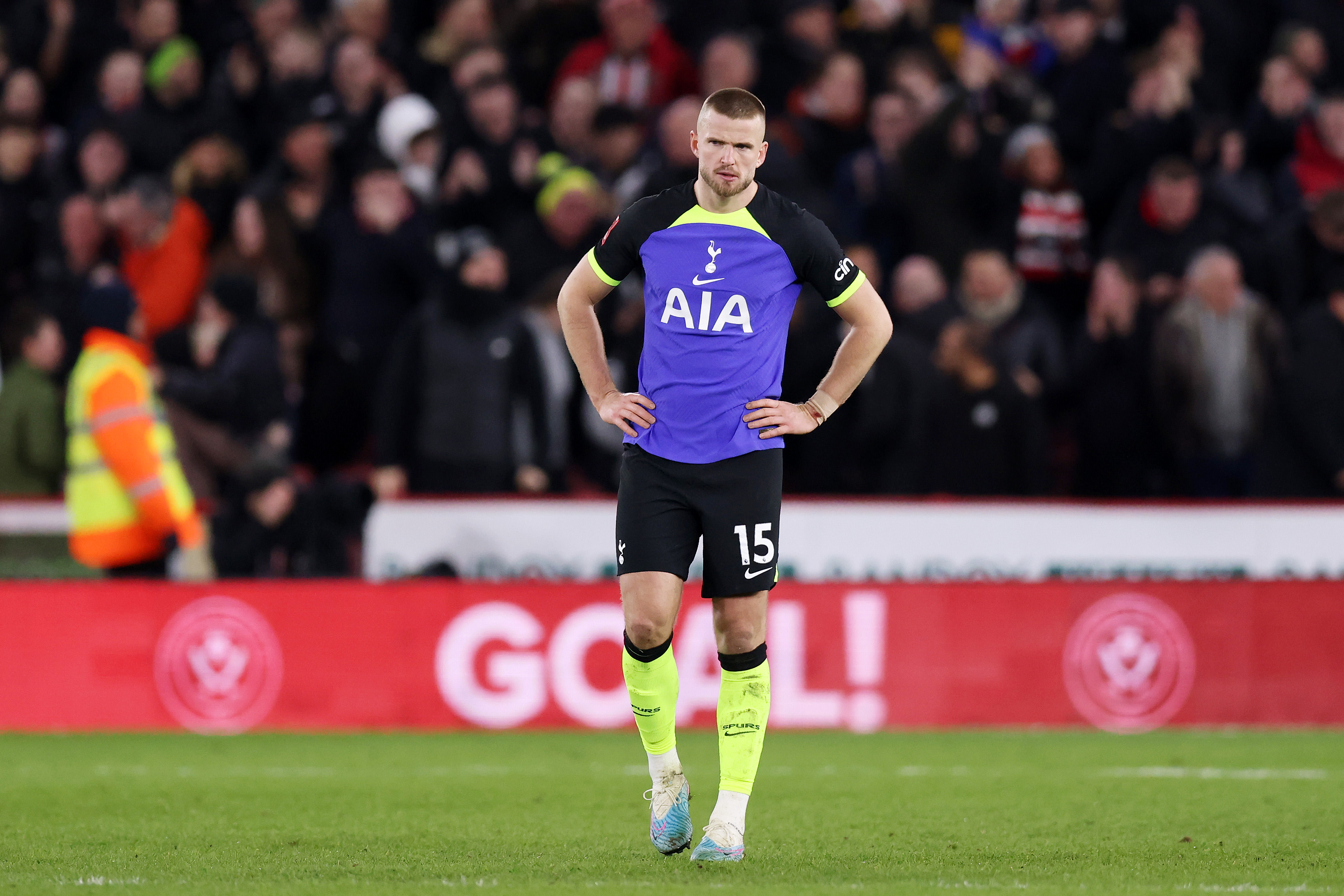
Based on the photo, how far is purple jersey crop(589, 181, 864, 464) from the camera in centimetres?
620

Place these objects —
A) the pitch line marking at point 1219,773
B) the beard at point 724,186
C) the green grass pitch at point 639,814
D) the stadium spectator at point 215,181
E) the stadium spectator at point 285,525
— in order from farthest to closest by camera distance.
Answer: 1. the stadium spectator at point 215,181
2. the stadium spectator at point 285,525
3. the pitch line marking at point 1219,773
4. the beard at point 724,186
5. the green grass pitch at point 639,814

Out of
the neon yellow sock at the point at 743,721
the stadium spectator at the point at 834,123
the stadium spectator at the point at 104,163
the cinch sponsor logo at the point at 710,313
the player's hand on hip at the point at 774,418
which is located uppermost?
the stadium spectator at the point at 834,123

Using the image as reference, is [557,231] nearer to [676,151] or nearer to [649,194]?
[676,151]

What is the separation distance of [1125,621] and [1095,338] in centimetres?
211

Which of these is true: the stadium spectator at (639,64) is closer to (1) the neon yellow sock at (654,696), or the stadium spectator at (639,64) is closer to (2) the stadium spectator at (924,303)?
(2) the stadium spectator at (924,303)

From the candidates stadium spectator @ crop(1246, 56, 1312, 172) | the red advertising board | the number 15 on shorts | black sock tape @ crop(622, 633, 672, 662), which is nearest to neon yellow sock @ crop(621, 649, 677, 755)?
black sock tape @ crop(622, 633, 672, 662)

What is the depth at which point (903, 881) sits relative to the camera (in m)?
5.79

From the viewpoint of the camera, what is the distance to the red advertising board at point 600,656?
36.3ft

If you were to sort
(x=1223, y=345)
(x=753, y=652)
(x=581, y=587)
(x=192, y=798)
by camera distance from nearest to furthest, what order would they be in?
1. (x=753, y=652)
2. (x=192, y=798)
3. (x=581, y=587)
4. (x=1223, y=345)

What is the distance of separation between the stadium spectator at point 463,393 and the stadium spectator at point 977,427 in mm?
2531

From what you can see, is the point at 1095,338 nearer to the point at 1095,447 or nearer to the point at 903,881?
the point at 1095,447

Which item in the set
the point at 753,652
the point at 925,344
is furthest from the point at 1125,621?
Result: the point at 753,652

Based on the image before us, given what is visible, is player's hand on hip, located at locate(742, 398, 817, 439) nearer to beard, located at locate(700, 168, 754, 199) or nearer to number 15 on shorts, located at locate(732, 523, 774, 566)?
number 15 on shorts, located at locate(732, 523, 774, 566)

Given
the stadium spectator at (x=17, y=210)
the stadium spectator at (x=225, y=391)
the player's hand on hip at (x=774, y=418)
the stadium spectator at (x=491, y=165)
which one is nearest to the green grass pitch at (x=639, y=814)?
the player's hand on hip at (x=774, y=418)
